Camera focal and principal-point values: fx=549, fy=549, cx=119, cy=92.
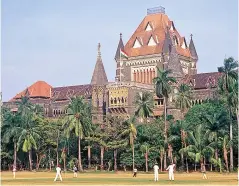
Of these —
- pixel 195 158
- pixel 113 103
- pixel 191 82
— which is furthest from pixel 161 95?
pixel 191 82

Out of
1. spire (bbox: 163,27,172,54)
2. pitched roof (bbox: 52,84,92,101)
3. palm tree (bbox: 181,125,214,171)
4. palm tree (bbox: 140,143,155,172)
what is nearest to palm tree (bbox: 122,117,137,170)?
palm tree (bbox: 140,143,155,172)

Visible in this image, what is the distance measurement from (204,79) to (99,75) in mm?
22659

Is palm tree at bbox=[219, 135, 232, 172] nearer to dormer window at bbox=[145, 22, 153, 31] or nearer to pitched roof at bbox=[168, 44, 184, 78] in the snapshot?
pitched roof at bbox=[168, 44, 184, 78]

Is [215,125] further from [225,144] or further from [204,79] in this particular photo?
[204,79]

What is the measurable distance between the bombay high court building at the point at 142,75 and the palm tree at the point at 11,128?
76.7 ft

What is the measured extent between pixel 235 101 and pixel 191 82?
4818 centimetres

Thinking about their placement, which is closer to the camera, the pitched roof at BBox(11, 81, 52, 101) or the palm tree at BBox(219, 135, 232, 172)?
the palm tree at BBox(219, 135, 232, 172)

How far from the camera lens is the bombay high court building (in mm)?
108438

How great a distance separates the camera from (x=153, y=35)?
4875 inches

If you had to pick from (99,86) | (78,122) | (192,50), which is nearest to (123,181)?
(78,122)

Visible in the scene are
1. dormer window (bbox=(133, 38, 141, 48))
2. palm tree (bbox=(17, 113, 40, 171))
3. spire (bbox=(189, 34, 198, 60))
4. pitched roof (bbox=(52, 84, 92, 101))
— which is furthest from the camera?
pitched roof (bbox=(52, 84, 92, 101))

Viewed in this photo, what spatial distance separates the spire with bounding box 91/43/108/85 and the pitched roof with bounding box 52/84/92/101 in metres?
8.46

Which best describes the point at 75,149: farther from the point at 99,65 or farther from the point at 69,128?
the point at 99,65

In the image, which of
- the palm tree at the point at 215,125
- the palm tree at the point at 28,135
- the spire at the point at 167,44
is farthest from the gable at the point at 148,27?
the palm tree at the point at 215,125
